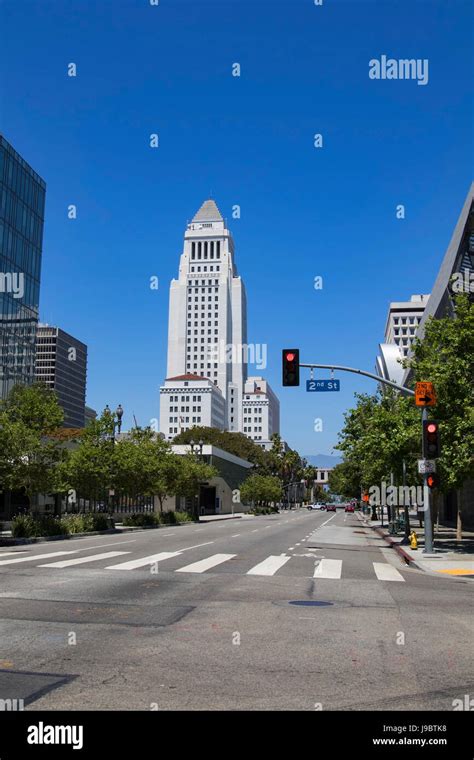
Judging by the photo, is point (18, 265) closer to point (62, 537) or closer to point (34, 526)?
point (62, 537)

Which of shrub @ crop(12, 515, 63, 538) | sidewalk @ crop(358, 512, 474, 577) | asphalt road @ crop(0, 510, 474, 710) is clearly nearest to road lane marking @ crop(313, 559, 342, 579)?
asphalt road @ crop(0, 510, 474, 710)

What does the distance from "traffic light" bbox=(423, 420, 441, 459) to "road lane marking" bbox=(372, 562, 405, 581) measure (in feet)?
11.4

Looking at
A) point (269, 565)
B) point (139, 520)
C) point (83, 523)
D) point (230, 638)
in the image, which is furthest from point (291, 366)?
point (139, 520)

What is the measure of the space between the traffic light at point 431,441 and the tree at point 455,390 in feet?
6.06

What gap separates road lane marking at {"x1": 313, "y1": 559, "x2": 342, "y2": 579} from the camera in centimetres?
1622

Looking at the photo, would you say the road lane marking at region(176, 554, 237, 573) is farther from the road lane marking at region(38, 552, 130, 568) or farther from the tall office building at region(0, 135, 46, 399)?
the tall office building at region(0, 135, 46, 399)

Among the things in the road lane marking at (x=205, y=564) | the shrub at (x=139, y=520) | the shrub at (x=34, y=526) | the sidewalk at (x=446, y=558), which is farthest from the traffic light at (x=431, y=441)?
the shrub at (x=139, y=520)

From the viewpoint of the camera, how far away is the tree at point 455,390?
73.4ft

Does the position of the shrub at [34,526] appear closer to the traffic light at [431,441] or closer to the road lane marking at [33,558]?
the road lane marking at [33,558]

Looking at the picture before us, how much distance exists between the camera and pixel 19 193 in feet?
272

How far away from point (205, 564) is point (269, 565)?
1680mm

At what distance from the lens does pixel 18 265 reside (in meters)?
81.6
